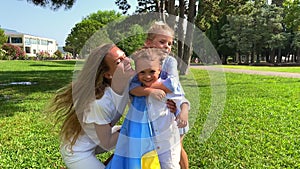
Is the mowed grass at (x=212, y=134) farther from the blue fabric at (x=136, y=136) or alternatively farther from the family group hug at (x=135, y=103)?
the blue fabric at (x=136, y=136)

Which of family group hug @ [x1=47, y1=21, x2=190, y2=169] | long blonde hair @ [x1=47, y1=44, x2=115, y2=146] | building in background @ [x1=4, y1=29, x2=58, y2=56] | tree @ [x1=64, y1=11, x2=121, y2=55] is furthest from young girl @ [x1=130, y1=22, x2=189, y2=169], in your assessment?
building in background @ [x1=4, y1=29, x2=58, y2=56]

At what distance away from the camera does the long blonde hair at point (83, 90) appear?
2.05m

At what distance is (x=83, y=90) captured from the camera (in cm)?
209

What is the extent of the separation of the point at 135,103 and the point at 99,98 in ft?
0.84

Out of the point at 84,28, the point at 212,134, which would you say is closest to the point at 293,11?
the point at 212,134

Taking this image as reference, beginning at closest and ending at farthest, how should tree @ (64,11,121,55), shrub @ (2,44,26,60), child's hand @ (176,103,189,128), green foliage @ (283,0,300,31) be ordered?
child's hand @ (176,103,189,128), green foliage @ (283,0,300,31), tree @ (64,11,121,55), shrub @ (2,44,26,60)

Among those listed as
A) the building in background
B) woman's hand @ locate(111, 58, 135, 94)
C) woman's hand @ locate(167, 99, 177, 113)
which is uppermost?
the building in background

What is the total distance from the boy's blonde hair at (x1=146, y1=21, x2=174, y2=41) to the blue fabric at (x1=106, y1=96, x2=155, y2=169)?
453 millimetres

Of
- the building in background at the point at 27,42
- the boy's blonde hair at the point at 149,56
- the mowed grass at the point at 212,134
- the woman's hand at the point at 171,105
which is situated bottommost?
the mowed grass at the point at 212,134

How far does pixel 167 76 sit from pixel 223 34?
144 ft

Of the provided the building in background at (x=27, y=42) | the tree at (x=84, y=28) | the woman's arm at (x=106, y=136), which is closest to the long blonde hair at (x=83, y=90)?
the woman's arm at (x=106, y=136)

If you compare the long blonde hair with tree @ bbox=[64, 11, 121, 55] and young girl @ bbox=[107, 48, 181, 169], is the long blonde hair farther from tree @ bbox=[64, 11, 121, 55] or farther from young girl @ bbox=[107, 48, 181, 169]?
tree @ bbox=[64, 11, 121, 55]

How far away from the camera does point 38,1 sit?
40.1ft

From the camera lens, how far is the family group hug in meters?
1.96
